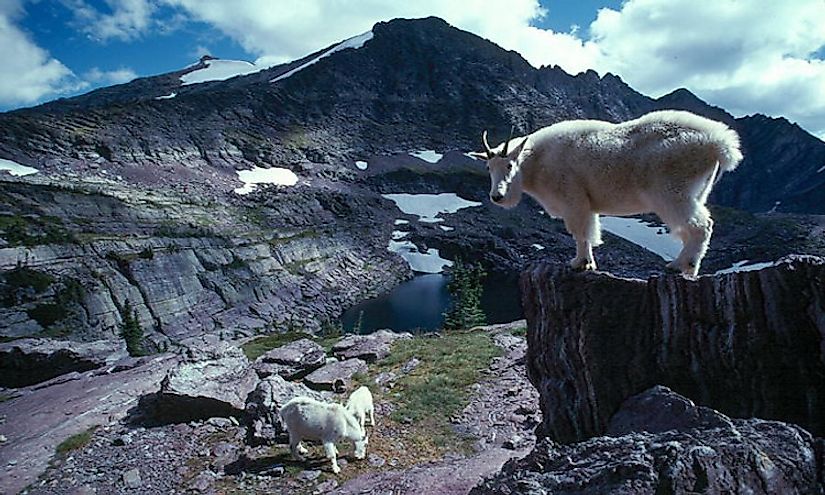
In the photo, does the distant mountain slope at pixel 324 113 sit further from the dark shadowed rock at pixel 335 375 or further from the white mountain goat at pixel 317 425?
the white mountain goat at pixel 317 425

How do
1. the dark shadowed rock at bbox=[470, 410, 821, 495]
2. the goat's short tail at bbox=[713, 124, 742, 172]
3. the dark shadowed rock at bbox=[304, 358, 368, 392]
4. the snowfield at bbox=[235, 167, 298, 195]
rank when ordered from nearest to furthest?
the dark shadowed rock at bbox=[470, 410, 821, 495] → the goat's short tail at bbox=[713, 124, 742, 172] → the dark shadowed rock at bbox=[304, 358, 368, 392] → the snowfield at bbox=[235, 167, 298, 195]

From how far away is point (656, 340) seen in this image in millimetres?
7047

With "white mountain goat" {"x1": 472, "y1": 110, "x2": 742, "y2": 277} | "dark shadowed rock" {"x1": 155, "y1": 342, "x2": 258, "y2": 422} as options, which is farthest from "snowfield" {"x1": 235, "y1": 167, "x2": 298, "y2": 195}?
"white mountain goat" {"x1": 472, "y1": 110, "x2": 742, "y2": 277}

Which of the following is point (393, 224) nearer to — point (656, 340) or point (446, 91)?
point (446, 91)

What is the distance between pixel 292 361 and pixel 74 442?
7.22 meters

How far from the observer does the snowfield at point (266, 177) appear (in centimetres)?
10850

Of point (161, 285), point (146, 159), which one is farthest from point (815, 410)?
point (146, 159)

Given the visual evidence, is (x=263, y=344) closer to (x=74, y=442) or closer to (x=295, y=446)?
(x=74, y=442)

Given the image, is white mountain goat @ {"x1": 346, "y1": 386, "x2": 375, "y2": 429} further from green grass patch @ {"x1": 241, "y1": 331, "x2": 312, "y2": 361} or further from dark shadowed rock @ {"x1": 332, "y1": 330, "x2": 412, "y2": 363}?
green grass patch @ {"x1": 241, "y1": 331, "x2": 312, "y2": 361}

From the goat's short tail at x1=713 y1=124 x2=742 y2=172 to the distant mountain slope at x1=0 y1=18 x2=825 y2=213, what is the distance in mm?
98892

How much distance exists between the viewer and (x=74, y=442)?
1334cm

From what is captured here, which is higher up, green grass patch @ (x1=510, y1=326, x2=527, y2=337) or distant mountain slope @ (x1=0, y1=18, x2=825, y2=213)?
distant mountain slope @ (x1=0, y1=18, x2=825, y2=213)

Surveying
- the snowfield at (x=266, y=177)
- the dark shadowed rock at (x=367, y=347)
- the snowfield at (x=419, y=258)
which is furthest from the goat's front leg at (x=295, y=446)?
the snowfield at (x=266, y=177)

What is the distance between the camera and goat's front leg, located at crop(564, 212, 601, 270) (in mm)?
7727
